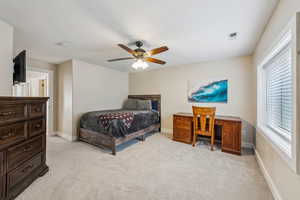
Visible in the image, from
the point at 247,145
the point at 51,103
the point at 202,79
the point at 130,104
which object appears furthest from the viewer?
the point at 130,104

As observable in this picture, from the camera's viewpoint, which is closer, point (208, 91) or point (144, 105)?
point (208, 91)

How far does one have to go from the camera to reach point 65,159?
246 cm

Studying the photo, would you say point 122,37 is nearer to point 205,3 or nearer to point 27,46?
point 205,3

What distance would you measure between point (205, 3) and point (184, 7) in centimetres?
22

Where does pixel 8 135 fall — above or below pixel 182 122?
above

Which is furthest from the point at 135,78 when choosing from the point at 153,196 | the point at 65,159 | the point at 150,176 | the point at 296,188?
the point at 296,188

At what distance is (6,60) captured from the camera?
1.89m

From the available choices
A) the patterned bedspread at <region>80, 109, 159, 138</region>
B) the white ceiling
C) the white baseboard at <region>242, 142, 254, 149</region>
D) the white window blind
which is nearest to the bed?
the patterned bedspread at <region>80, 109, 159, 138</region>

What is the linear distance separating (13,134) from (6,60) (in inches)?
46.5

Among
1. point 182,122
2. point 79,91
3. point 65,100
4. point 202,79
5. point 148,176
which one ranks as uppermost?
point 202,79

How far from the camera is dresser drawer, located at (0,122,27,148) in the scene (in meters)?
1.37

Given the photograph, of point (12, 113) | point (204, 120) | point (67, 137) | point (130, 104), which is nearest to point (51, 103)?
point (67, 137)

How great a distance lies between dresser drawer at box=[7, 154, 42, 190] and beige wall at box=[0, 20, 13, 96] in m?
1.04

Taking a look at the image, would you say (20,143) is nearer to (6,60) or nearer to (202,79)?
(6,60)
